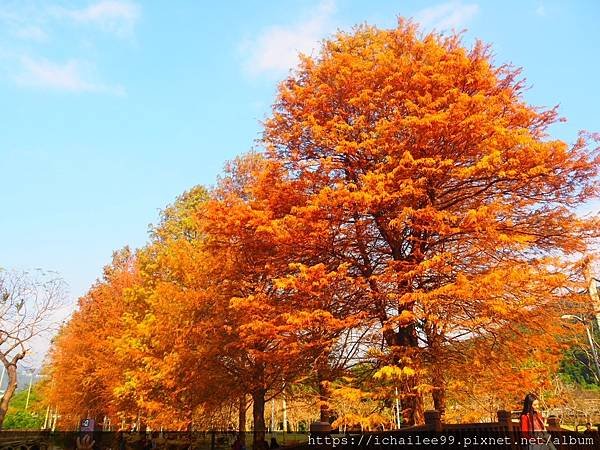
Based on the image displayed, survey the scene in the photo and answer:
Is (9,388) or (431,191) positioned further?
(9,388)

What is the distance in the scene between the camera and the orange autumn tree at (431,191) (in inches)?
416

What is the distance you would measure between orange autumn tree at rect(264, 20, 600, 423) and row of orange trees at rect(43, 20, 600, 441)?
0.17ft

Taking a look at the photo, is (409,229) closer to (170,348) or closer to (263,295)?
(263,295)

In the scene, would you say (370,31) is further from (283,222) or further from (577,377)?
(577,377)

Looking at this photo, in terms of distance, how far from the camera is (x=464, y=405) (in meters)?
12.9

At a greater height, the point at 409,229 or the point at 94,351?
the point at 409,229

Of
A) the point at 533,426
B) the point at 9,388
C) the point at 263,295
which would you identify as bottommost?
the point at 533,426

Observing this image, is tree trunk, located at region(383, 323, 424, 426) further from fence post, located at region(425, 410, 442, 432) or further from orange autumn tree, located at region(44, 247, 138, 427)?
orange autumn tree, located at region(44, 247, 138, 427)

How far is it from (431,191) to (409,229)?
1.38 m

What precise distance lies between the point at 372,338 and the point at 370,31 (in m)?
10.2

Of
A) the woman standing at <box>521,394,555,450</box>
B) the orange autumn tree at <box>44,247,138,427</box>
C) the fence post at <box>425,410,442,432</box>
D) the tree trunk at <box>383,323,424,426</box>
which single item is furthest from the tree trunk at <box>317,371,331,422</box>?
the orange autumn tree at <box>44,247,138,427</box>

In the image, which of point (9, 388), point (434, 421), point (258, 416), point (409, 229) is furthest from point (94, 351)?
point (434, 421)

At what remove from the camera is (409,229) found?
12.8 metres

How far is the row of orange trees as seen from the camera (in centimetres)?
1065
